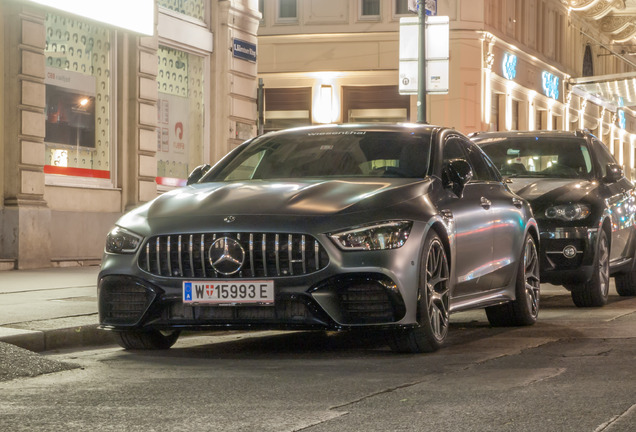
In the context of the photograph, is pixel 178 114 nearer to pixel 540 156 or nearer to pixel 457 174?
pixel 540 156

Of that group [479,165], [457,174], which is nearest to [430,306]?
[457,174]

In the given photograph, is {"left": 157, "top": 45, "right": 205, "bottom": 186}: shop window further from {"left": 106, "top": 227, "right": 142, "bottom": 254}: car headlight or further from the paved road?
{"left": 106, "top": 227, "right": 142, "bottom": 254}: car headlight

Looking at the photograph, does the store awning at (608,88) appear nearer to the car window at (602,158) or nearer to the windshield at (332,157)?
the car window at (602,158)

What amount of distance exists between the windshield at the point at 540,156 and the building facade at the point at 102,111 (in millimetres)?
6657

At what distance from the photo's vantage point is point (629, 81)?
4947cm

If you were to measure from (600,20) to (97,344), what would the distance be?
165ft

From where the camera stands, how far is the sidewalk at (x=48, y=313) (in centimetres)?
955

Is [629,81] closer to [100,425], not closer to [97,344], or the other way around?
[97,344]

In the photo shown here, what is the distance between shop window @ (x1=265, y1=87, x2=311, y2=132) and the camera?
41562 mm

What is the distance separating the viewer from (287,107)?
41812mm

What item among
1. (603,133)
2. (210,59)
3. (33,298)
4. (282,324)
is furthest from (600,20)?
(282,324)

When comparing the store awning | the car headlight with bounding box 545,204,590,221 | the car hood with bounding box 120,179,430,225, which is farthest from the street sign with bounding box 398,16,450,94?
the store awning

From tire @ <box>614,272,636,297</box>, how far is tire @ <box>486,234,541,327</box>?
3.93 metres

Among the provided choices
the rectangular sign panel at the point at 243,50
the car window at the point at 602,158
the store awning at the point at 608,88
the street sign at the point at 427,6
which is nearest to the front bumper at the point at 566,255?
the car window at the point at 602,158
